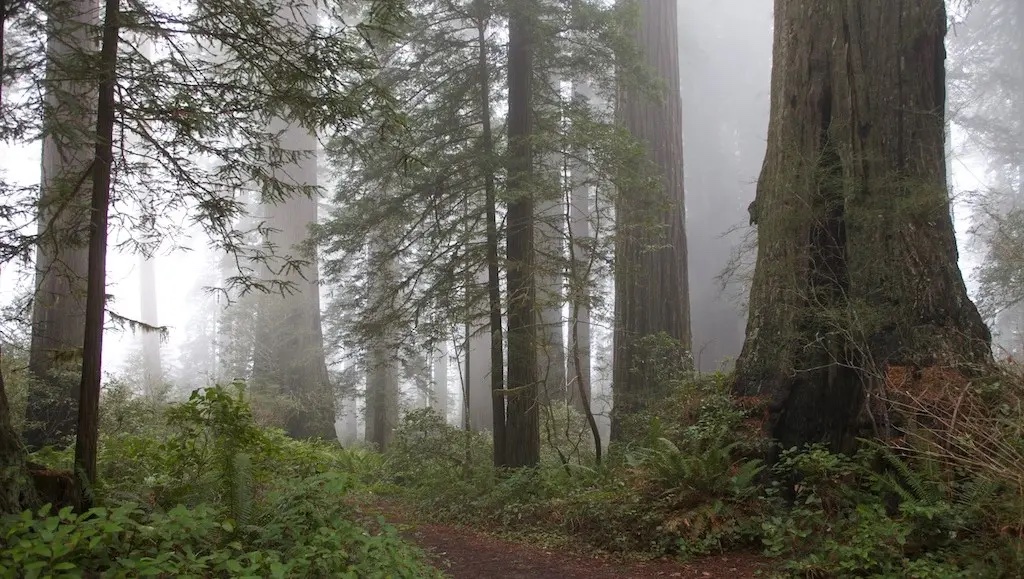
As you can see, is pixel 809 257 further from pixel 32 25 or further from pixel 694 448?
pixel 32 25

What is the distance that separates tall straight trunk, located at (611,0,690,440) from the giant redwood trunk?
2206 mm

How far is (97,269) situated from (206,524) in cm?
216

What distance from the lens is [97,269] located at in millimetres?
4676

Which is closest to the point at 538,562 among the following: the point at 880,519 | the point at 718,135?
the point at 880,519

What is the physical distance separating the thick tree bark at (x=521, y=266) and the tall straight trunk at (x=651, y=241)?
52.3 inches

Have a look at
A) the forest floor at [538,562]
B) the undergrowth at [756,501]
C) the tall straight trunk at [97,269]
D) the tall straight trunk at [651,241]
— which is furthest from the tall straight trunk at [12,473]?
the tall straight trunk at [651,241]

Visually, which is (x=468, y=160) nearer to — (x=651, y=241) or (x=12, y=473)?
(x=651, y=241)

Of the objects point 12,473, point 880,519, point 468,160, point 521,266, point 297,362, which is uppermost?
point 468,160

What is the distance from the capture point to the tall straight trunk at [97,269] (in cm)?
454

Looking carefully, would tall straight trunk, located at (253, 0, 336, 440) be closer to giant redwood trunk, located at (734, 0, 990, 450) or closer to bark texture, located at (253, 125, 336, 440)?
bark texture, located at (253, 125, 336, 440)

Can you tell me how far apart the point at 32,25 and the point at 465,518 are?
6413 mm

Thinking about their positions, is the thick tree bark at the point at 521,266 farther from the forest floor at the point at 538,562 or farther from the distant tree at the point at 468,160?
the forest floor at the point at 538,562

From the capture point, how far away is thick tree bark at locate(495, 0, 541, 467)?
→ 863 cm

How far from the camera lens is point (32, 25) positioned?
468 cm
